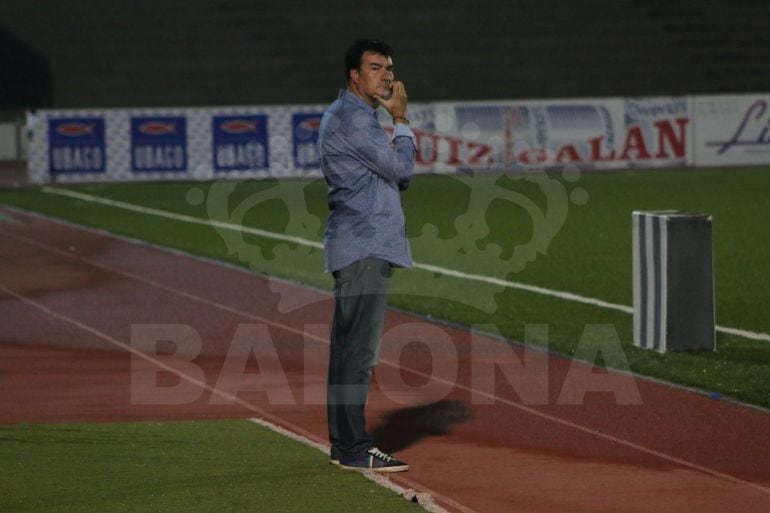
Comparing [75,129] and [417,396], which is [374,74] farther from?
[75,129]

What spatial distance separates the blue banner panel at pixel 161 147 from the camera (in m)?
32.1

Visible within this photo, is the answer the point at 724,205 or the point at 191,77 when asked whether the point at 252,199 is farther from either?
the point at 191,77

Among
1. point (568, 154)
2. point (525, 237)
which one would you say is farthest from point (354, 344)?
point (568, 154)

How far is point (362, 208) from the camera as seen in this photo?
6.87 metres

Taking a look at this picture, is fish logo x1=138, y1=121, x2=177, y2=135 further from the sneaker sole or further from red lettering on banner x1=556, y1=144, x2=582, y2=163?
the sneaker sole

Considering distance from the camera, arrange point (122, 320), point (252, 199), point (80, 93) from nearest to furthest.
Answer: point (122, 320), point (252, 199), point (80, 93)

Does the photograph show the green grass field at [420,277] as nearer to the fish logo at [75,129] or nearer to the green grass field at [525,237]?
the green grass field at [525,237]

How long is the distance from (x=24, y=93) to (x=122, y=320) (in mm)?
27528

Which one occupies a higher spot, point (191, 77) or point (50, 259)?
point (191, 77)

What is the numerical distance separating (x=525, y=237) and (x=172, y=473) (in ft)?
45.7

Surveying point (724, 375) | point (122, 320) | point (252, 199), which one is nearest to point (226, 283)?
point (122, 320)

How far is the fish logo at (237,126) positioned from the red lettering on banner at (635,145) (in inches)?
303

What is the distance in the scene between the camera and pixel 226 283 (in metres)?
16.0

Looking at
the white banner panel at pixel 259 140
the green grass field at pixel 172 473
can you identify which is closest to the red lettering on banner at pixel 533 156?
the white banner panel at pixel 259 140
